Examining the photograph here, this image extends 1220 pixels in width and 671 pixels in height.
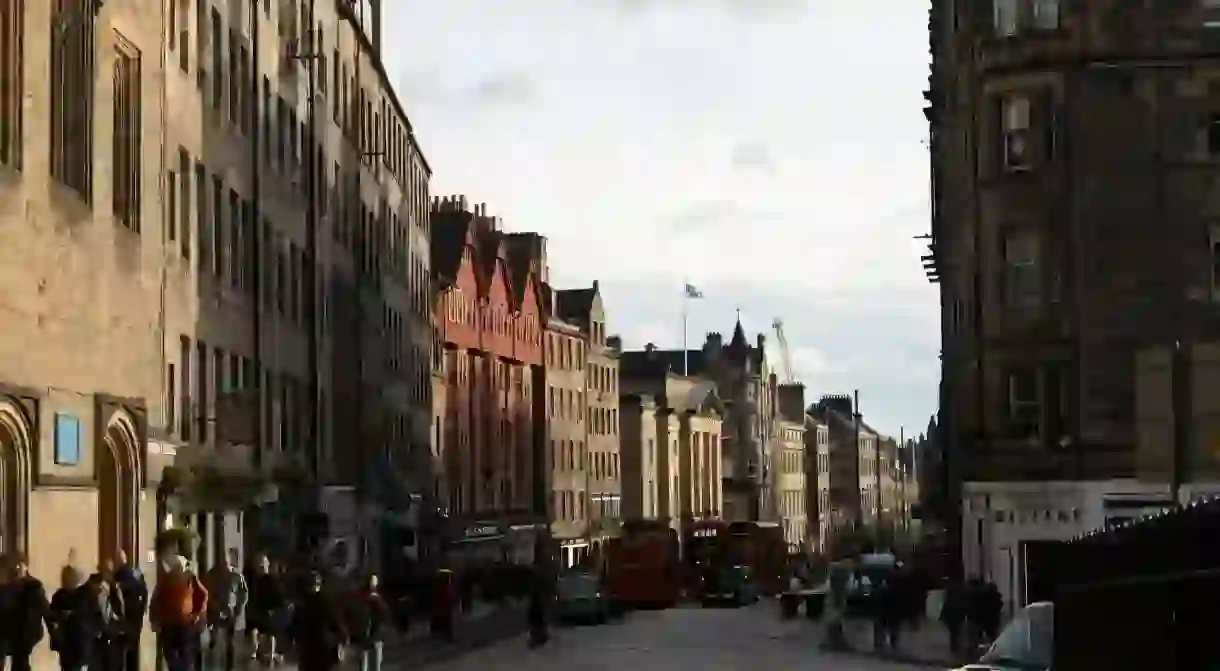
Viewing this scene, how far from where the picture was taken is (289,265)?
51.8 metres

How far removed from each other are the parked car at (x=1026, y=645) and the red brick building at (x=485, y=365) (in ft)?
226

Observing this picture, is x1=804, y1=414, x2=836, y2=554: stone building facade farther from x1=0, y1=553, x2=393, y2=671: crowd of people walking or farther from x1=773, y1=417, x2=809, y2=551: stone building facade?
x1=0, y1=553, x2=393, y2=671: crowd of people walking

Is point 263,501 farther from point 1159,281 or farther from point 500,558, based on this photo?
point 500,558

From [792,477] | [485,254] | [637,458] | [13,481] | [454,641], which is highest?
[485,254]

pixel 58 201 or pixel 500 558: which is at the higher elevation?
pixel 58 201

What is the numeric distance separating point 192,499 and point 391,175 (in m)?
36.0

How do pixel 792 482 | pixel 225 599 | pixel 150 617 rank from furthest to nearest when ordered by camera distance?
pixel 792 482 < pixel 225 599 < pixel 150 617

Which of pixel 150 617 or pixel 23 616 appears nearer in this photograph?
pixel 23 616

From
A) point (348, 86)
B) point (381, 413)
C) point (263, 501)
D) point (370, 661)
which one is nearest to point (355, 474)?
point (381, 413)

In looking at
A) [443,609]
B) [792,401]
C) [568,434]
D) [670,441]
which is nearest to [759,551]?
[568,434]

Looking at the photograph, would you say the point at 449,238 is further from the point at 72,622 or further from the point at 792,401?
the point at 792,401

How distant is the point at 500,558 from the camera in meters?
98.1

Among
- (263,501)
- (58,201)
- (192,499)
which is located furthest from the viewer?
(263,501)

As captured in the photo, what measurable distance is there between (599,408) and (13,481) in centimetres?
10125
